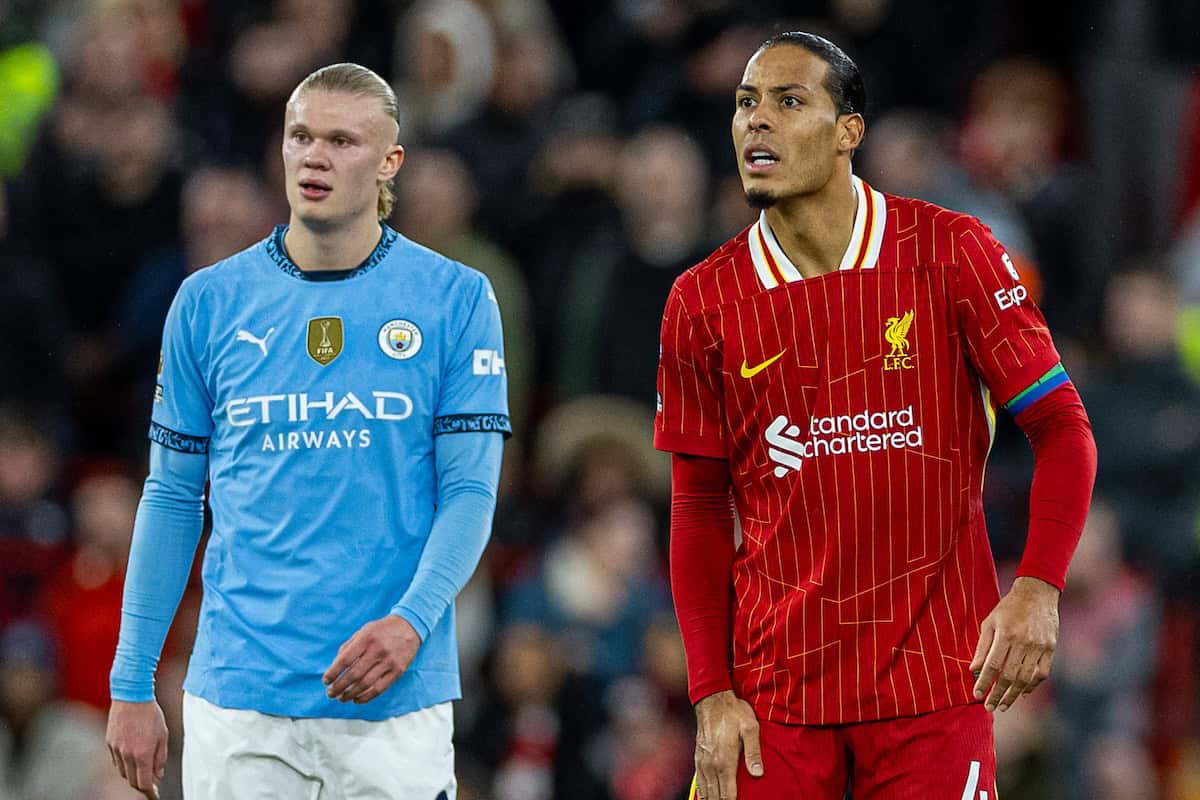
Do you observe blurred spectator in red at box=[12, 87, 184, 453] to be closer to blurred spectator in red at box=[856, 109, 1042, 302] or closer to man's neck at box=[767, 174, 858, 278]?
blurred spectator in red at box=[856, 109, 1042, 302]

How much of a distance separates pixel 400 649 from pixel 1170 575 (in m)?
5.18

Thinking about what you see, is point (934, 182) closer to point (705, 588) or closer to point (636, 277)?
point (636, 277)

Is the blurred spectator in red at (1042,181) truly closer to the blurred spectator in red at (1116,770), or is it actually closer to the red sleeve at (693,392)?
the blurred spectator in red at (1116,770)

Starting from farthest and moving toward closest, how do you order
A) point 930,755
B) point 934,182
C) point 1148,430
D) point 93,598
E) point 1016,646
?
1. point 934,182
2. point 1148,430
3. point 93,598
4. point 930,755
5. point 1016,646

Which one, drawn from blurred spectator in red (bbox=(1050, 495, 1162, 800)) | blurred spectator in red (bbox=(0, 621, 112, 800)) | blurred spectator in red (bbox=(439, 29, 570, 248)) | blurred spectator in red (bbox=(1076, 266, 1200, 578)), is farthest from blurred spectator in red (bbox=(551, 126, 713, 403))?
blurred spectator in red (bbox=(0, 621, 112, 800))

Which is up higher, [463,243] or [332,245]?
[463,243]

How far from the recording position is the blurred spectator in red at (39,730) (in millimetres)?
9133

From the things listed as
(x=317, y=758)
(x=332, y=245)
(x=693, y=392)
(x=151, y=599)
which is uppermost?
(x=332, y=245)

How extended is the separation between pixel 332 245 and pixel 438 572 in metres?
0.94

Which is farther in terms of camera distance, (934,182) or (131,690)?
(934,182)

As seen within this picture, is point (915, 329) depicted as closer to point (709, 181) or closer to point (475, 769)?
point (475, 769)

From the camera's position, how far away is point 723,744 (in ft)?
16.1

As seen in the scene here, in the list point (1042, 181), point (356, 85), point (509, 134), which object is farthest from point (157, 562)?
point (1042, 181)

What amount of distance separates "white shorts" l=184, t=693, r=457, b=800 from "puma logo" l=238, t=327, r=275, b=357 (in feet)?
3.05
